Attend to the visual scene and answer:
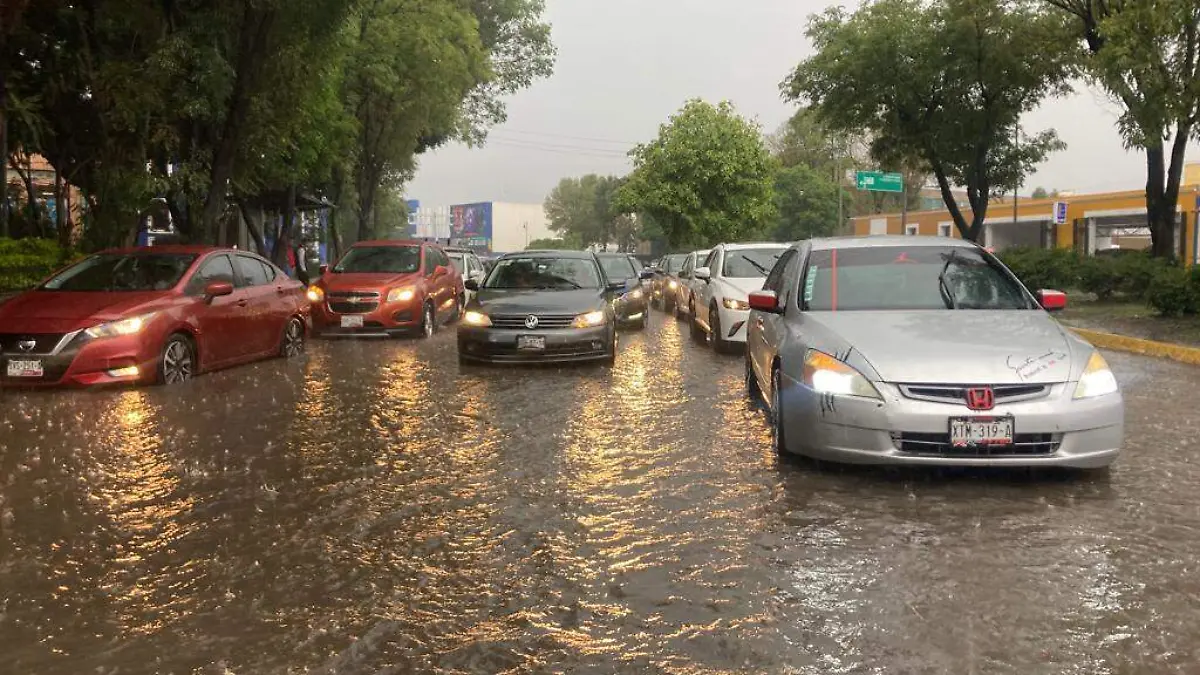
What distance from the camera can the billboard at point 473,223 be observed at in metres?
175

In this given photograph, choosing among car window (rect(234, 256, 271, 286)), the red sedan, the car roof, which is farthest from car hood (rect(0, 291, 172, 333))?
the car roof

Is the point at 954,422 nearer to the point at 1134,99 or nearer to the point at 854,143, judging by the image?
the point at 1134,99

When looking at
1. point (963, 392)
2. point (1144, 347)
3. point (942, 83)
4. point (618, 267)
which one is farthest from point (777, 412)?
point (942, 83)

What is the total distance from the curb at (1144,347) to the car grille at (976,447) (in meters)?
8.43

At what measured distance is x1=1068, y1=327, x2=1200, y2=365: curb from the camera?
12.6 m

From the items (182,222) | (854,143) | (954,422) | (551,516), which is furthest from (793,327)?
(854,143)

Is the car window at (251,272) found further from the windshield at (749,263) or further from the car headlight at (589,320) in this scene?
the windshield at (749,263)

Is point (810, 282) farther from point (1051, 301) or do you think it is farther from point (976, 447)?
point (976, 447)

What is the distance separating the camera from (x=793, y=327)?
682 cm

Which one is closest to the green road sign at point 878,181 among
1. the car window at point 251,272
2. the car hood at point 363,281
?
the car hood at point 363,281

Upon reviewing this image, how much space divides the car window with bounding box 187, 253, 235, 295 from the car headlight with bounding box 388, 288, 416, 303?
3693mm

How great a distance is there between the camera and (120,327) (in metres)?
9.53

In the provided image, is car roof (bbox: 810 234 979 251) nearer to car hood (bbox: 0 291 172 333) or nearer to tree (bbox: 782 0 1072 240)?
car hood (bbox: 0 291 172 333)

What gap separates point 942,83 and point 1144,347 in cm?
1604
